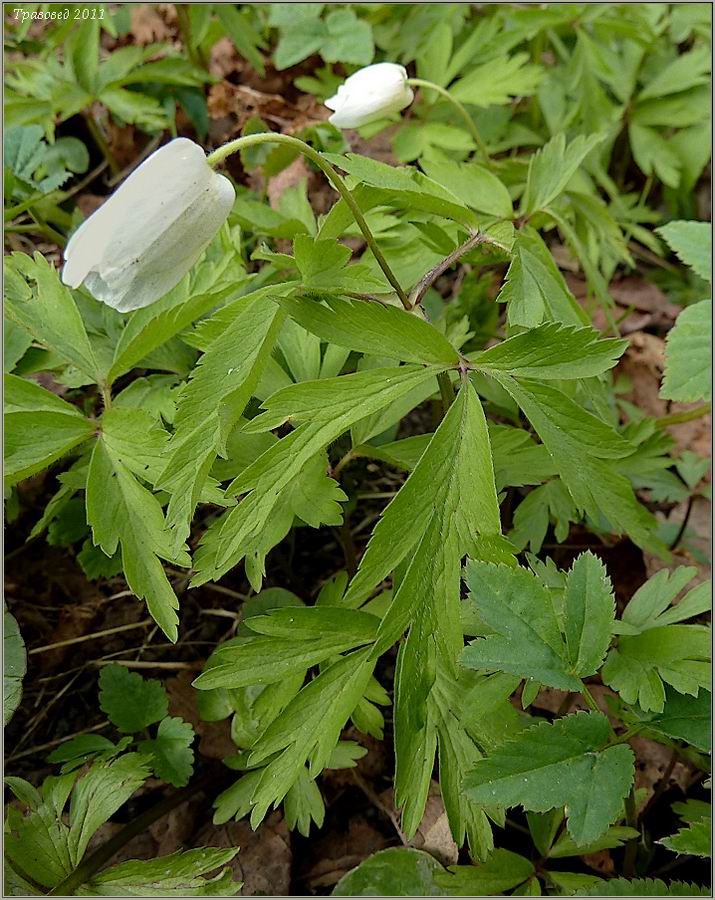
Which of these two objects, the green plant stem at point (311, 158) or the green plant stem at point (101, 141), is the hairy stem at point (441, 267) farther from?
the green plant stem at point (101, 141)

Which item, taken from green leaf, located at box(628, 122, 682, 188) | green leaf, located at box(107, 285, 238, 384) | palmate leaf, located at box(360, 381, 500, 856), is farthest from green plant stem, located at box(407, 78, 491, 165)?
palmate leaf, located at box(360, 381, 500, 856)

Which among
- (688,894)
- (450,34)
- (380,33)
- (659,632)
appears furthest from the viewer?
(380,33)

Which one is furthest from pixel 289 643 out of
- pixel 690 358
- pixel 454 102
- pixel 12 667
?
pixel 454 102

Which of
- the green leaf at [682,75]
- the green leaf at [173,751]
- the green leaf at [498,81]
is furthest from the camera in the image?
the green leaf at [682,75]

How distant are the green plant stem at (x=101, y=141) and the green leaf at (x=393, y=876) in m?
2.42

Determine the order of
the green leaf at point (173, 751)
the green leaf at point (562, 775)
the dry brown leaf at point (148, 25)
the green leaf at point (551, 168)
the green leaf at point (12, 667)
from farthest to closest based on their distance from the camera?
the dry brown leaf at point (148, 25) → the green leaf at point (551, 168) → the green leaf at point (173, 751) → the green leaf at point (12, 667) → the green leaf at point (562, 775)

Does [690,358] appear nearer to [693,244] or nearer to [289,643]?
[693,244]

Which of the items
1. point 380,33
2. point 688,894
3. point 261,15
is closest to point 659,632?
point 688,894

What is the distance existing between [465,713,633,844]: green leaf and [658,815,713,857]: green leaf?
120mm

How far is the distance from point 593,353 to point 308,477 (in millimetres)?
554

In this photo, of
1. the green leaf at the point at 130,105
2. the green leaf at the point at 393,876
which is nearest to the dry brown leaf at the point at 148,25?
the green leaf at the point at 130,105

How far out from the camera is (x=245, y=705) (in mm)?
1562

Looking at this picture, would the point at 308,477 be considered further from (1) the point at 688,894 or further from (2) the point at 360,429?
(1) the point at 688,894

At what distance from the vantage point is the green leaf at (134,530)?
1.37 metres
